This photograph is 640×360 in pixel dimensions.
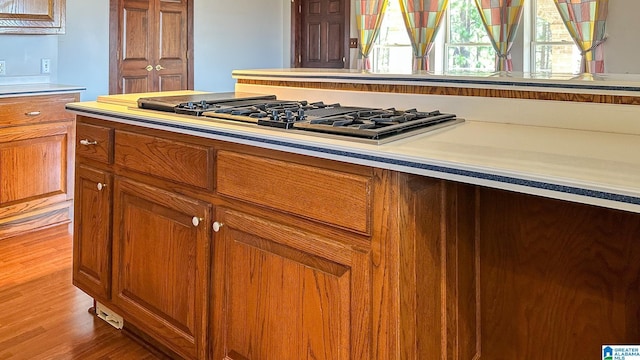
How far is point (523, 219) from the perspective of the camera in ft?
4.70

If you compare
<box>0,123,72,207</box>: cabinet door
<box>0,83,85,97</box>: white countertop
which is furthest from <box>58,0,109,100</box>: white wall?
<box>0,123,72,207</box>: cabinet door

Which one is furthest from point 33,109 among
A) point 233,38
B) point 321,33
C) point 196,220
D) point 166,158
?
point 321,33

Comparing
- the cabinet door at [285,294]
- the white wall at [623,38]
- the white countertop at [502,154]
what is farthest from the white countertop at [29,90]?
the white wall at [623,38]

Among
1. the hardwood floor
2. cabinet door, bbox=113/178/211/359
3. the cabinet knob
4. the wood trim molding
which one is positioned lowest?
the hardwood floor

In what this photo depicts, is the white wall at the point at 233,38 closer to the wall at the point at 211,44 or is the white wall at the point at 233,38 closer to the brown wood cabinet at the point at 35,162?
the wall at the point at 211,44

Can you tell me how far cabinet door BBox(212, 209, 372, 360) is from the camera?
127 centimetres

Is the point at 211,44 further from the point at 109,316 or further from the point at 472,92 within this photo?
the point at 472,92

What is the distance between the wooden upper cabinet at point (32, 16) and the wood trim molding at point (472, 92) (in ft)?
6.74

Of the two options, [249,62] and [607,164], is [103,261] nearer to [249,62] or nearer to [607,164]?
[607,164]

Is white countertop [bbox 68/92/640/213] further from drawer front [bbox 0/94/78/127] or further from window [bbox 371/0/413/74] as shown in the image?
window [bbox 371/0/413/74]

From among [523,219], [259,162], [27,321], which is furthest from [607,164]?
[27,321]

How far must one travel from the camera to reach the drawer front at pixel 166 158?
159cm

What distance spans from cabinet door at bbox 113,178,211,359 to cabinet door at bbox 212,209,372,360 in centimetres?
8

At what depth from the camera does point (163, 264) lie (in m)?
1.77
